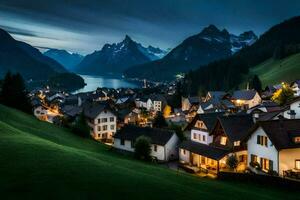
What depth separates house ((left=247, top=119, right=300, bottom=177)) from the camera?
39688 mm

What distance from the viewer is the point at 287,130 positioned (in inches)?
1625

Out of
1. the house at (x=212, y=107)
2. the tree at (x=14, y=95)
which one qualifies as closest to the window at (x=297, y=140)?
the tree at (x=14, y=95)

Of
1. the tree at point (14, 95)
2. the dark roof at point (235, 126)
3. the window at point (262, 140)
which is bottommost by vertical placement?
the window at point (262, 140)

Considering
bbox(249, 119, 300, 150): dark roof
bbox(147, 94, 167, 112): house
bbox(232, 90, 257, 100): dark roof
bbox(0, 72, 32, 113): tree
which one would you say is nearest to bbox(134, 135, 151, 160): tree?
bbox(249, 119, 300, 150): dark roof

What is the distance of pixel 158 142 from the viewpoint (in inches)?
2494

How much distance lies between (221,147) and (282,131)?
13.5 metres

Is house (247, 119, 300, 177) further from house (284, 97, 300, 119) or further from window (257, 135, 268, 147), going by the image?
house (284, 97, 300, 119)

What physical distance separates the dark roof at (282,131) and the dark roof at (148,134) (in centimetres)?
2349

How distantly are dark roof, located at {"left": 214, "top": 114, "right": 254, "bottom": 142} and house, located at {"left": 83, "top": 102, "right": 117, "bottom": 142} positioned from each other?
4674cm

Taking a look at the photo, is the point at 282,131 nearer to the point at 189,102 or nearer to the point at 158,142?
the point at 158,142

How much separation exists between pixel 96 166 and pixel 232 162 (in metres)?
24.2

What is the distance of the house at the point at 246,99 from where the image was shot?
13625 cm

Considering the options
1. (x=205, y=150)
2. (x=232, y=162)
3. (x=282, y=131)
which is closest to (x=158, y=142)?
(x=205, y=150)

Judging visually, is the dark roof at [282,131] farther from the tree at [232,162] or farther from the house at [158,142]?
the house at [158,142]
